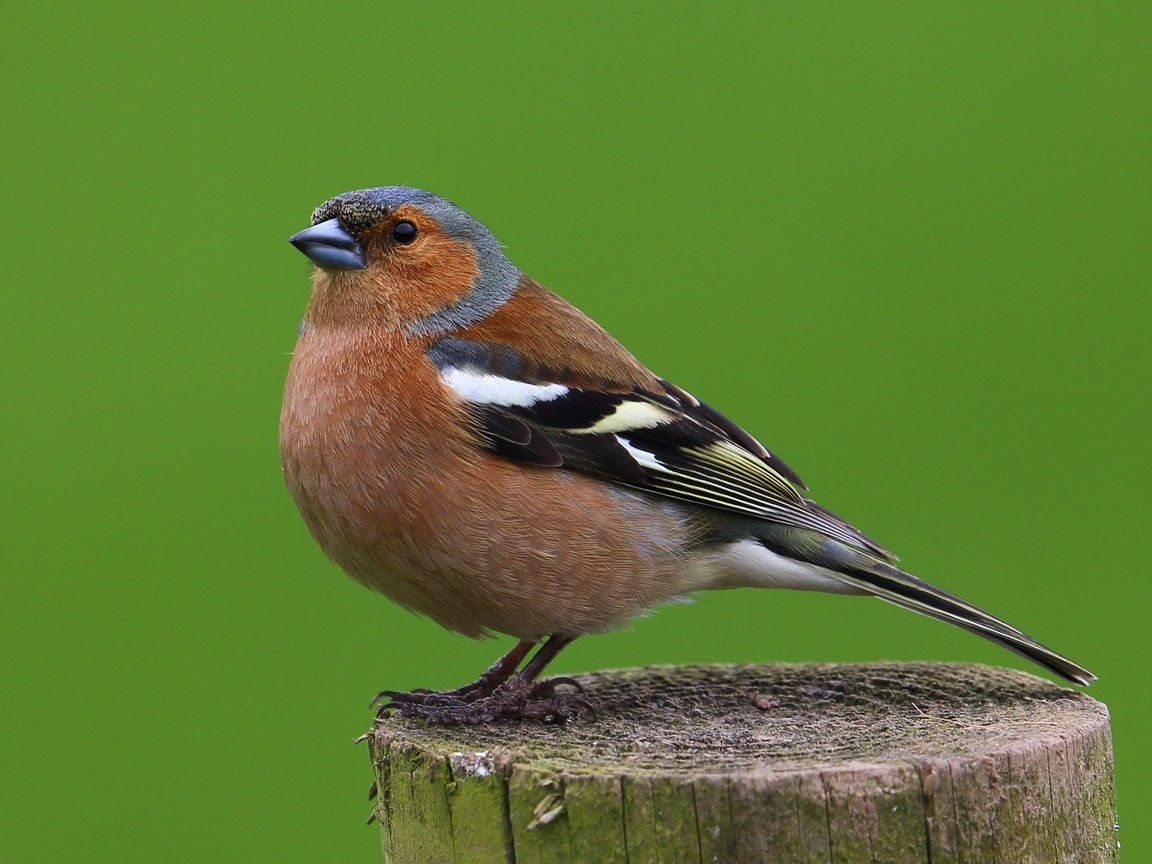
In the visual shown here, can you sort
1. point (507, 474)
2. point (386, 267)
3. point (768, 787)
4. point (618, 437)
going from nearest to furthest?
point (768, 787)
point (507, 474)
point (618, 437)
point (386, 267)

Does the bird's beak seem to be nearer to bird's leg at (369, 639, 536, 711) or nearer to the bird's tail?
bird's leg at (369, 639, 536, 711)

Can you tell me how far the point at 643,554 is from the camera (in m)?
4.04

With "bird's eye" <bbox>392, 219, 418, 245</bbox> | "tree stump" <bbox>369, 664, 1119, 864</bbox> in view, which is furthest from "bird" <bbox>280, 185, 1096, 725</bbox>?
"tree stump" <bbox>369, 664, 1119, 864</bbox>

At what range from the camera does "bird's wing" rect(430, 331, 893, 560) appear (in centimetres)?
402

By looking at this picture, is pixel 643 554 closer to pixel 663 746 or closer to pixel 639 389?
pixel 639 389

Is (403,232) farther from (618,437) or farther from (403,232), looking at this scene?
(618,437)

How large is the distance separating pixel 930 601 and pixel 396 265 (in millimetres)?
2037

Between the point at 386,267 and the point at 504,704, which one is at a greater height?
the point at 386,267

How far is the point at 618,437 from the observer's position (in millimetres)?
4125

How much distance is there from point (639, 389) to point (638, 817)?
191 cm

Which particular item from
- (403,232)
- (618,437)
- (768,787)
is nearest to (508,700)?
(618,437)

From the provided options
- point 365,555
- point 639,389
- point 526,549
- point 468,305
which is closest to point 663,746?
point 526,549

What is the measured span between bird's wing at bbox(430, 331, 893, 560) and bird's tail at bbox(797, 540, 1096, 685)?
0.07m

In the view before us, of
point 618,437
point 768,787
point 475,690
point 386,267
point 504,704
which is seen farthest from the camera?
point 386,267
